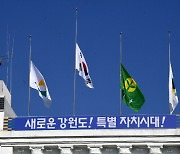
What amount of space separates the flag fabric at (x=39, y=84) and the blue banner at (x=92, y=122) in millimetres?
3248

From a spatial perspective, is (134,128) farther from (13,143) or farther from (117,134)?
(13,143)

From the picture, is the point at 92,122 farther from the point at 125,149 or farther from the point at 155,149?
the point at 155,149

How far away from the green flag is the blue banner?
2182 millimetres

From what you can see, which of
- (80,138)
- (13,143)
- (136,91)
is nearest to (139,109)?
(136,91)

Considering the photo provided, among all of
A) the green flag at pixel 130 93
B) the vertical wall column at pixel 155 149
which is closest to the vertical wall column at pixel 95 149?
the vertical wall column at pixel 155 149

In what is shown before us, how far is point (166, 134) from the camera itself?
62.5 m

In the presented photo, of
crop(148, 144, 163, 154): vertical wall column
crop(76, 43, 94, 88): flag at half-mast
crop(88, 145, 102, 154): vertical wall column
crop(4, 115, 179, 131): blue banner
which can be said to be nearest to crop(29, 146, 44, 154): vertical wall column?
crop(4, 115, 179, 131): blue banner

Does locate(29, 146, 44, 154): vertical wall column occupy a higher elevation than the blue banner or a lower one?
lower

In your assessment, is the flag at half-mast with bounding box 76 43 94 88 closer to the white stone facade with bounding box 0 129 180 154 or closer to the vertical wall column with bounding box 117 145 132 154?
the white stone facade with bounding box 0 129 180 154

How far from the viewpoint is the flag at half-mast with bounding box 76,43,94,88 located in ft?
221

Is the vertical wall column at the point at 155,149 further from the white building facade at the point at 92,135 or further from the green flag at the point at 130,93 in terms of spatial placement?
the green flag at the point at 130,93

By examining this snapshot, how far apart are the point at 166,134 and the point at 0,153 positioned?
46.2 ft

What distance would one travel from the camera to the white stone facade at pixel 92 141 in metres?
62.7

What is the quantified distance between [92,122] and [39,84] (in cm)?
→ 692
